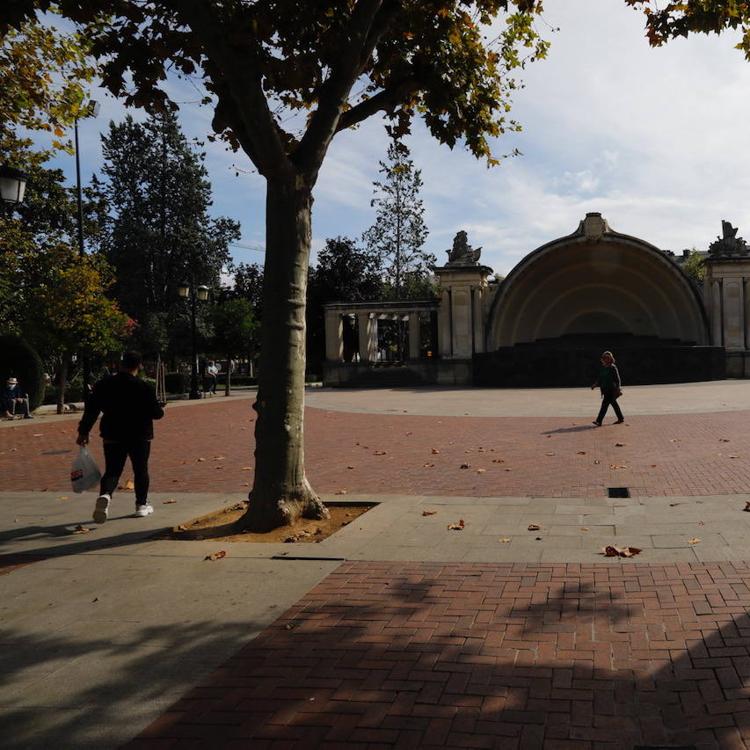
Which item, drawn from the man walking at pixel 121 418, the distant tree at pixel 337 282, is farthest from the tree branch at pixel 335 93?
the distant tree at pixel 337 282

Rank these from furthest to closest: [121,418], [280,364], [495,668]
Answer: [121,418], [280,364], [495,668]

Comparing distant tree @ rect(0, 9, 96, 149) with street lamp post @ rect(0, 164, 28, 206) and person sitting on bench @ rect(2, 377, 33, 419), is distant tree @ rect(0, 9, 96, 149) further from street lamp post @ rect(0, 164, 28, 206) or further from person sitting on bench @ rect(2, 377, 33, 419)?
person sitting on bench @ rect(2, 377, 33, 419)

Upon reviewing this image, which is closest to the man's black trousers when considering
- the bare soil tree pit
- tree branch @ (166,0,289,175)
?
the bare soil tree pit

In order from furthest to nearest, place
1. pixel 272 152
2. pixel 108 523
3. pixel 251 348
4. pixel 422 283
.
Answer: pixel 422 283, pixel 251 348, pixel 108 523, pixel 272 152

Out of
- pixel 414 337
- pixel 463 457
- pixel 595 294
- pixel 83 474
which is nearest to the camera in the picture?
pixel 83 474

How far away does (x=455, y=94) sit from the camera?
870cm

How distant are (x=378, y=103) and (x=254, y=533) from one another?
4.85m

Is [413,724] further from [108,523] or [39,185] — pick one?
[39,185]

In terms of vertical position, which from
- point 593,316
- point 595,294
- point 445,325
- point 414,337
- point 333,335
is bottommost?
point 414,337

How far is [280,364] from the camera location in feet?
23.5

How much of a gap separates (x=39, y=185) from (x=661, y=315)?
37195mm

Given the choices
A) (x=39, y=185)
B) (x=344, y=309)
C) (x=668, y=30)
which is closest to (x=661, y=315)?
(x=344, y=309)

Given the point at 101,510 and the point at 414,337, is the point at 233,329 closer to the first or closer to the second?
the point at 414,337

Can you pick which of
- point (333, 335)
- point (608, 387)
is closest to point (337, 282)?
point (333, 335)
